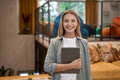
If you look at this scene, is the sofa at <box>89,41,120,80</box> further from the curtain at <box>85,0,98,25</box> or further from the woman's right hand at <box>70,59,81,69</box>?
the curtain at <box>85,0,98,25</box>

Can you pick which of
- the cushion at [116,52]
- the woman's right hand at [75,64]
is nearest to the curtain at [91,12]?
the cushion at [116,52]

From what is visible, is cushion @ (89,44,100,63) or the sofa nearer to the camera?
the sofa

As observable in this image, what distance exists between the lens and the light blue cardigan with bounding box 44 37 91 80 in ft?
5.82

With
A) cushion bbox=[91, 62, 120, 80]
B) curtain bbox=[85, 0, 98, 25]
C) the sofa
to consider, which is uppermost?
curtain bbox=[85, 0, 98, 25]

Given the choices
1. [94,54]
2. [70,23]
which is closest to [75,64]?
[70,23]

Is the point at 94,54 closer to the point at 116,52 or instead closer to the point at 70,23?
the point at 116,52

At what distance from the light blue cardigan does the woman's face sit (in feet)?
0.30

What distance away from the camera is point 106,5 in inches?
354

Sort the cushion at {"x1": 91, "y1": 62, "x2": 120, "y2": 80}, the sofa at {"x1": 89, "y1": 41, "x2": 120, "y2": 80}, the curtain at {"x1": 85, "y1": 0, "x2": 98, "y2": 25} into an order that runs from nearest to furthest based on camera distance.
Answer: the cushion at {"x1": 91, "y1": 62, "x2": 120, "y2": 80} → the sofa at {"x1": 89, "y1": 41, "x2": 120, "y2": 80} → the curtain at {"x1": 85, "y1": 0, "x2": 98, "y2": 25}

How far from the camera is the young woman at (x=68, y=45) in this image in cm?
175

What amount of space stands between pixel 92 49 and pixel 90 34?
0.66 meters

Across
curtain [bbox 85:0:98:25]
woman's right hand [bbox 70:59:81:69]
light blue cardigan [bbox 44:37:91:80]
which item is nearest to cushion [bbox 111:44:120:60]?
light blue cardigan [bbox 44:37:91:80]

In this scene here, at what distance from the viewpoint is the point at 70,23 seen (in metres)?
1.79

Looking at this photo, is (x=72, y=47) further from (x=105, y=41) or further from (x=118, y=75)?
(x=105, y=41)
